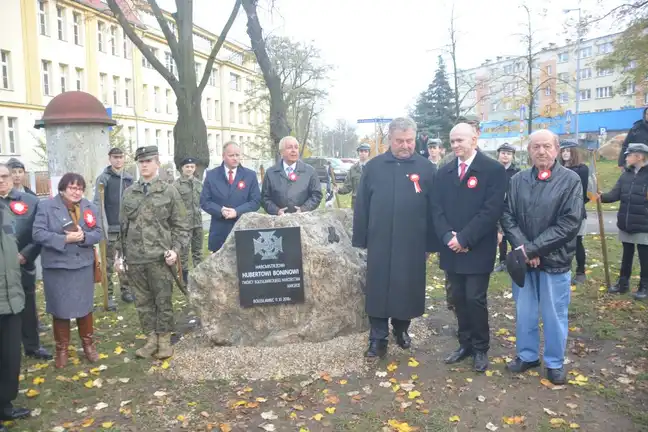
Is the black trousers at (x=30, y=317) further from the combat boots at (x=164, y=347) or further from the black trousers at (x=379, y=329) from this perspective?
the black trousers at (x=379, y=329)

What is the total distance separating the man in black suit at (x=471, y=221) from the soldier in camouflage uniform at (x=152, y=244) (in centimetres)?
262

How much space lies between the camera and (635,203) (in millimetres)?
6531

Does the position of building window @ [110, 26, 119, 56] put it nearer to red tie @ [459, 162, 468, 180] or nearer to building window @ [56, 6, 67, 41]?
building window @ [56, 6, 67, 41]

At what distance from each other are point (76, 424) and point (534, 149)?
4312mm

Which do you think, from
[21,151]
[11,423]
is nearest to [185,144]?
[11,423]

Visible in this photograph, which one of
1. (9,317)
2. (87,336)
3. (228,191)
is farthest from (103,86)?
(9,317)

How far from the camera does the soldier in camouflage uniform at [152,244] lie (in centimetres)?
527

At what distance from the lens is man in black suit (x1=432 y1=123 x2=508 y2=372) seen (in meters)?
4.65

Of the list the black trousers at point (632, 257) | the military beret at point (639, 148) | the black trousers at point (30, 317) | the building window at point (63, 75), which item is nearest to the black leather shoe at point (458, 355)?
the black trousers at point (632, 257)

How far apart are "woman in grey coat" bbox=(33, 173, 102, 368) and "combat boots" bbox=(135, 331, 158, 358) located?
65 cm

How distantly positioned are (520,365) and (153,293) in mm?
3598

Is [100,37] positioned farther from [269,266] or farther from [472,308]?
[472,308]

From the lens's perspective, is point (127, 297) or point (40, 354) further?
point (127, 297)

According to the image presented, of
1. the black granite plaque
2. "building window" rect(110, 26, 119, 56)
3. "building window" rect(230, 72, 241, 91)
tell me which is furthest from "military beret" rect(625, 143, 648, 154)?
"building window" rect(230, 72, 241, 91)
